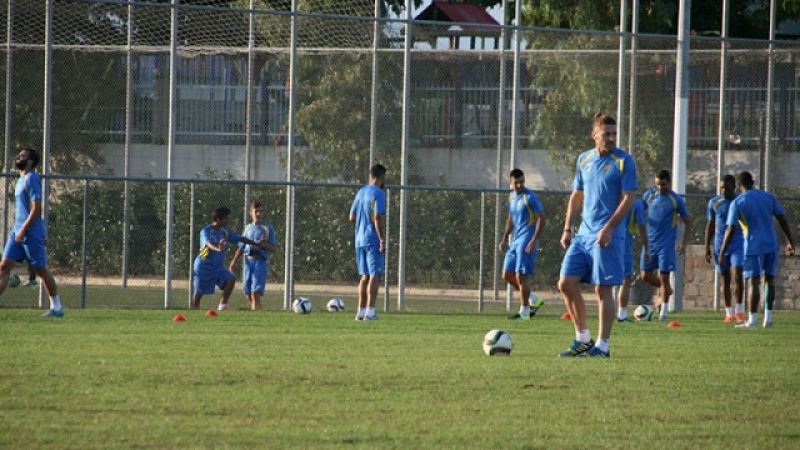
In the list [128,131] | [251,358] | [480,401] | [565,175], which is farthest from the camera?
[565,175]

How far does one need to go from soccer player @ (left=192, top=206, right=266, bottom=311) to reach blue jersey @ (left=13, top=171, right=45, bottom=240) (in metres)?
4.78

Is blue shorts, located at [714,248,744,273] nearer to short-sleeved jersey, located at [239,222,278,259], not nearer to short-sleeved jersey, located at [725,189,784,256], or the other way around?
short-sleeved jersey, located at [725,189,784,256]

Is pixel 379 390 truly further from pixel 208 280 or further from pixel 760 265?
pixel 208 280

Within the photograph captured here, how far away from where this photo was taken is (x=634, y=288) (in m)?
25.3

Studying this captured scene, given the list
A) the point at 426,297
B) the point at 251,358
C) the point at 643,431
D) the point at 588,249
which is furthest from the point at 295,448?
the point at 426,297

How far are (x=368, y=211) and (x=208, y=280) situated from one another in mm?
4250

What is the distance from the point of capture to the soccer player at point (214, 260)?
69.9 ft

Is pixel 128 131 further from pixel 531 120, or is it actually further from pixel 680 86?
pixel 680 86

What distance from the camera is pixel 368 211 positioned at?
18.3 metres

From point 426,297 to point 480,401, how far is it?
46.1 feet

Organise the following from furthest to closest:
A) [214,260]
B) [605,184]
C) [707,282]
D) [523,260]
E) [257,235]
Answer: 1. [707,282]
2. [257,235]
3. [214,260]
4. [523,260]
5. [605,184]

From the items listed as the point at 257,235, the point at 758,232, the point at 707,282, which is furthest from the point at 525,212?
the point at 707,282

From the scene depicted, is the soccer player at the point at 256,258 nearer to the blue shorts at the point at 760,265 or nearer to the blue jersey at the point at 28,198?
the blue jersey at the point at 28,198

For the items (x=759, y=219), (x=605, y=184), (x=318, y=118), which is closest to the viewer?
(x=605, y=184)
